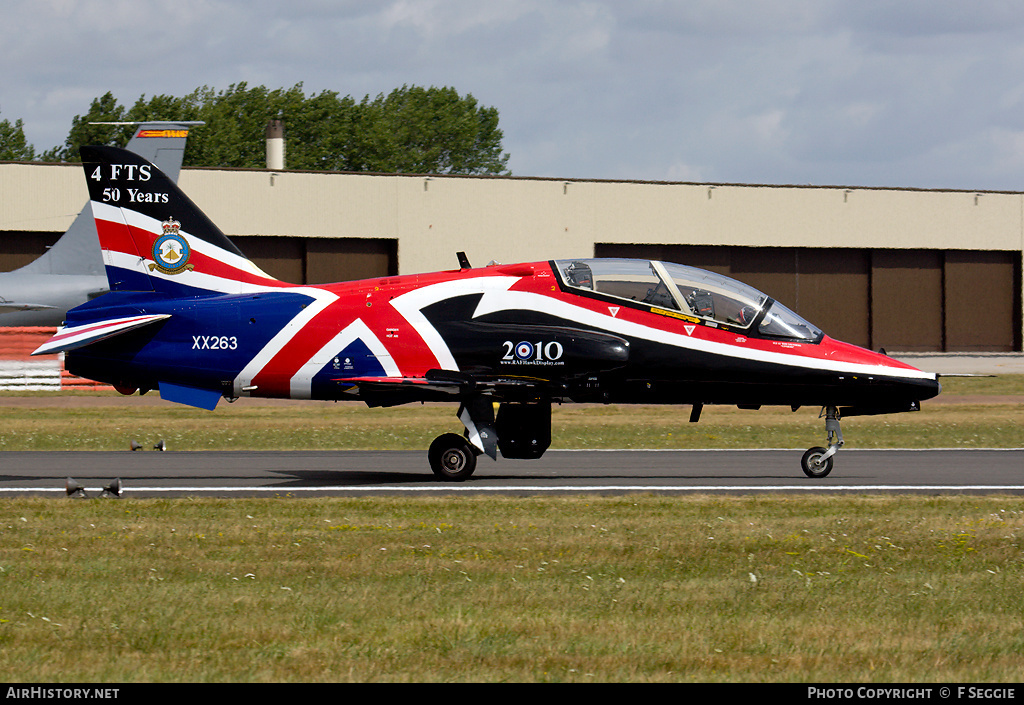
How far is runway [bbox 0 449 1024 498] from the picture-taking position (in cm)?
1606

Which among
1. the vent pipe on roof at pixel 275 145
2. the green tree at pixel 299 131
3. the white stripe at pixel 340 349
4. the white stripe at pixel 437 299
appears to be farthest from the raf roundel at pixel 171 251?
the green tree at pixel 299 131

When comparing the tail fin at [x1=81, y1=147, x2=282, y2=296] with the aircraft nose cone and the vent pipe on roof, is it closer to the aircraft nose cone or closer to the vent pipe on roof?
the aircraft nose cone

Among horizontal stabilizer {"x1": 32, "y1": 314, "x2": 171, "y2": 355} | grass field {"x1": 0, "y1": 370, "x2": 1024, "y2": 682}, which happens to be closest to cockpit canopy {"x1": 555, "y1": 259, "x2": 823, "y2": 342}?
grass field {"x1": 0, "y1": 370, "x2": 1024, "y2": 682}

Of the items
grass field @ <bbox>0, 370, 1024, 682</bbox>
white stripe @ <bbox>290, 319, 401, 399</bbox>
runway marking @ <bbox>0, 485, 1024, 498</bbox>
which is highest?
white stripe @ <bbox>290, 319, 401, 399</bbox>

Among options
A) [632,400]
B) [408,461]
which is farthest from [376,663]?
[408,461]

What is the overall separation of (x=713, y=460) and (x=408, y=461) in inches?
197

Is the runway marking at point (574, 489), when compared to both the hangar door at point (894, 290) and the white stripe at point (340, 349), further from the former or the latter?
the hangar door at point (894, 290)

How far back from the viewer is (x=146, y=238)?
17578mm

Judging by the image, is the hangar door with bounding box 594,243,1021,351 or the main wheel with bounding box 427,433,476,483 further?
the hangar door with bounding box 594,243,1021,351

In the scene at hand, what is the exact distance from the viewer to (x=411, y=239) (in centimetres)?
5244

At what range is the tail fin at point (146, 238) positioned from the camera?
1752 centimetres

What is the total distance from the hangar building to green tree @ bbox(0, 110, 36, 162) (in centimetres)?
7095

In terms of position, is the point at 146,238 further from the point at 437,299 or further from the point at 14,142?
the point at 14,142

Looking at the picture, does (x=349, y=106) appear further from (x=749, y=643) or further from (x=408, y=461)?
(x=749, y=643)
